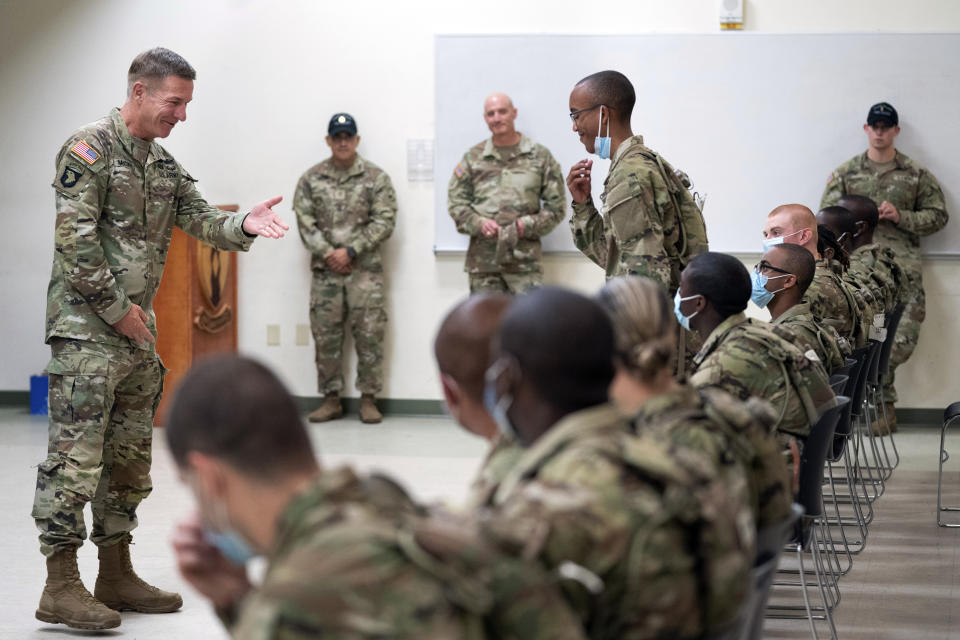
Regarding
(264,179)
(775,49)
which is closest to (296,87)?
(264,179)

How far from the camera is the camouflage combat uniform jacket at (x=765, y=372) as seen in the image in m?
2.98

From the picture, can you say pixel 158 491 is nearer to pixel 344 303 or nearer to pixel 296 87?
pixel 344 303

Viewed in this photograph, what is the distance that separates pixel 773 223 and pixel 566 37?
275 cm

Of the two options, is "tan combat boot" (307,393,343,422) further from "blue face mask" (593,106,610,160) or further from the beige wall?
"blue face mask" (593,106,610,160)

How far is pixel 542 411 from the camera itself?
5.13 feet

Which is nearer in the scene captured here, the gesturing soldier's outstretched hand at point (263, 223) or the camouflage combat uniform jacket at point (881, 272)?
the gesturing soldier's outstretched hand at point (263, 223)

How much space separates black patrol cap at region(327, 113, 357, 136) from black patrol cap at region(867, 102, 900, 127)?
3.34 meters

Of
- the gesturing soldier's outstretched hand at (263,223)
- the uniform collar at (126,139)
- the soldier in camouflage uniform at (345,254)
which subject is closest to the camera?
the uniform collar at (126,139)

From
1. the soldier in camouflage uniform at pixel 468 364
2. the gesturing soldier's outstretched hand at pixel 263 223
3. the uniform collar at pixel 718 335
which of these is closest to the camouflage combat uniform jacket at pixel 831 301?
the uniform collar at pixel 718 335

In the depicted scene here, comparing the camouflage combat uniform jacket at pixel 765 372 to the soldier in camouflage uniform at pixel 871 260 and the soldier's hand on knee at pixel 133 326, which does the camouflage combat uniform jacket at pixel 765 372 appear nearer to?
the soldier's hand on knee at pixel 133 326

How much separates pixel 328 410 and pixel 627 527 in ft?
20.2

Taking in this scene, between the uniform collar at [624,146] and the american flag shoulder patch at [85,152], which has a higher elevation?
the uniform collar at [624,146]

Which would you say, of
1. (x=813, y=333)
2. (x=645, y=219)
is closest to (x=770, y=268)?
(x=813, y=333)

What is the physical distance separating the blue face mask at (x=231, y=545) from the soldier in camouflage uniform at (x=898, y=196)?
239 inches
